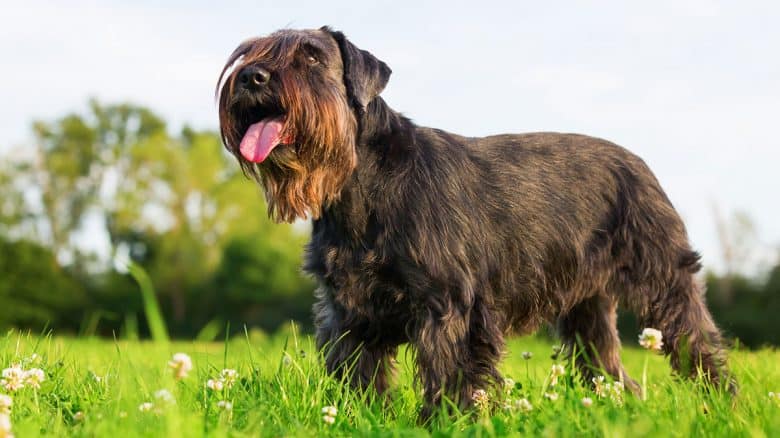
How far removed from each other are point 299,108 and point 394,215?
0.86m

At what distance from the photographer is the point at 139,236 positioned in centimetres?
3434

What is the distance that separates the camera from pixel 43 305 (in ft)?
114

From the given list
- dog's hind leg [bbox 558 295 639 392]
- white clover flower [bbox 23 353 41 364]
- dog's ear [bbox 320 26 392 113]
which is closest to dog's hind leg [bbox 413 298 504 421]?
dog's ear [bbox 320 26 392 113]

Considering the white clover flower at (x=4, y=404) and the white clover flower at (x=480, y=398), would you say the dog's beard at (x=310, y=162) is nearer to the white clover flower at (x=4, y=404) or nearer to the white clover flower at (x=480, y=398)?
the white clover flower at (x=480, y=398)

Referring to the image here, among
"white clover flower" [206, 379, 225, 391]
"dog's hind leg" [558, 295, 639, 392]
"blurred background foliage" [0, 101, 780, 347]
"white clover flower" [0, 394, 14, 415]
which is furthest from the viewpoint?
"blurred background foliage" [0, 101, 780, 347]

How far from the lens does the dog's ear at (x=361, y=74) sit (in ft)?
15.4

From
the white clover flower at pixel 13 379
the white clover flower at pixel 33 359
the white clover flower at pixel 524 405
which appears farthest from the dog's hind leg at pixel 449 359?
the white clover flower at pixel 33 359

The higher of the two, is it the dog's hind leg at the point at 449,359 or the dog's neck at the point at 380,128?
the dog's neck at the point at 380,128

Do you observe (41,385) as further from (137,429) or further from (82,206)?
(82,206)

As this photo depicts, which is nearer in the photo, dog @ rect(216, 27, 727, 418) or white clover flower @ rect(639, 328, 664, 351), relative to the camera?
white clover flower @ rect(639, 328, 664, 351)

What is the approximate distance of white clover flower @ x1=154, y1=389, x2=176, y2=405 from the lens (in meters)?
3.03

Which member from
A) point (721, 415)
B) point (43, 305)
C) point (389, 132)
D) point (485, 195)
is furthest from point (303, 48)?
point (43, 305)

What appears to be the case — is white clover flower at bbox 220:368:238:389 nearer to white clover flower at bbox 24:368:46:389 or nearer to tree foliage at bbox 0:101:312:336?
white clover flower at bbox 24:368:46:389

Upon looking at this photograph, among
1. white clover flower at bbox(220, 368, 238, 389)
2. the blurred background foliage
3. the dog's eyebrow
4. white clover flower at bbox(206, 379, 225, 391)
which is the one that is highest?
the dog's eyebrow
